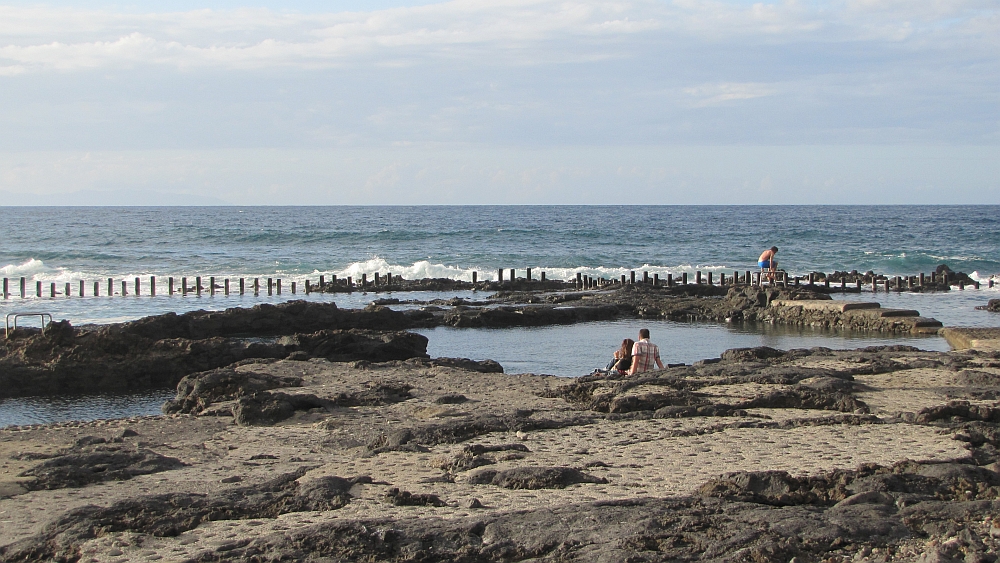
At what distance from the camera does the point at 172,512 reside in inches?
282

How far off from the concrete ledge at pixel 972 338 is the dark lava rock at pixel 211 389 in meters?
13.9

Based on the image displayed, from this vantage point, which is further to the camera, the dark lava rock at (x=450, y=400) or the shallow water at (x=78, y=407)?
the shallow water at (x=78, y=407)

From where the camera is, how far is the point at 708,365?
1536 centimetres

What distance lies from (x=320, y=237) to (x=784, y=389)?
63.7 m

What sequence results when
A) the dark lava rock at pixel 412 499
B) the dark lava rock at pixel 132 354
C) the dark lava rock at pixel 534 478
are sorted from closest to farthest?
1. the dark lava rock at pixel 412 499
2. the dark lava rock at pixel 534 478
3. the dark lava rock at pixel 132 354

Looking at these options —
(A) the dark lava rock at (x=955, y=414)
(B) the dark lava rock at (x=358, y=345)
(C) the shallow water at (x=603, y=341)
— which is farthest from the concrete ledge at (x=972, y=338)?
(B) the dark lava rock at (x=358, y=345)

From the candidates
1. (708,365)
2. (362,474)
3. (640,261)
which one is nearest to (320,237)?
(640,261)

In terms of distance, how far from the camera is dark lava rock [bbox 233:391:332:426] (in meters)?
12.0

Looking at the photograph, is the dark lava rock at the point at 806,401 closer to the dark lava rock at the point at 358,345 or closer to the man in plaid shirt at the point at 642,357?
the man in plaid shirt at the point at 642,357

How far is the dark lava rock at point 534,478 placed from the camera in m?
7.88

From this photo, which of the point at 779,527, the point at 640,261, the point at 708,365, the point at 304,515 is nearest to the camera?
the point at 779,527

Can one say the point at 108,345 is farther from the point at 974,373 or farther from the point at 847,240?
the point at 847,240

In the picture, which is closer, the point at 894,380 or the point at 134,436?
the point at 134,436

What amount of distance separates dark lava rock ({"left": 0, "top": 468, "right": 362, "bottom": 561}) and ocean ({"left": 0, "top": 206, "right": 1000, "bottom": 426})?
27.2 ft
